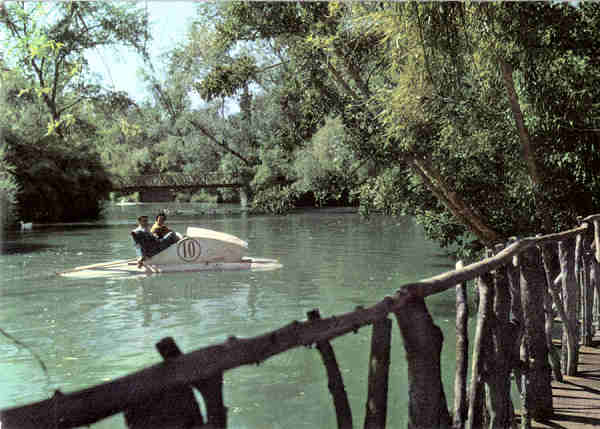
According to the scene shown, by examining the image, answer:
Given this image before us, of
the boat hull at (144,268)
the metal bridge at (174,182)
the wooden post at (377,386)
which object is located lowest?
the boat hull at (144,268)

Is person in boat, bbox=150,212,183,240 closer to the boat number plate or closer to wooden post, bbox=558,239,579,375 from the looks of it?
the boat number plate

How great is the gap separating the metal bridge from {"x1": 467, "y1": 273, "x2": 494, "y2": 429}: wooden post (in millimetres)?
38032

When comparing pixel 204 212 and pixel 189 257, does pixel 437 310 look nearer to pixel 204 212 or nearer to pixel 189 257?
pixel 189 257

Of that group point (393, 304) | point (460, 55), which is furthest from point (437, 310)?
point (393, 304)

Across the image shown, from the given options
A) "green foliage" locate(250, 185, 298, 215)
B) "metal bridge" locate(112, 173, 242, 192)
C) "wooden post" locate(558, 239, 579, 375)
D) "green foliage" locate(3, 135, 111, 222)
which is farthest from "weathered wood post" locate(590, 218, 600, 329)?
"metal bridge" locate(112, 173, 242, 192)

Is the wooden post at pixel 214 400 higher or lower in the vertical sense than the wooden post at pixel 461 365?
higher

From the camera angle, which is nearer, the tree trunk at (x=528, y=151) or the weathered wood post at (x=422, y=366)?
the weathered wood post at (x=422, y=366)

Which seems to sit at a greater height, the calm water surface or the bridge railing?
the bridge railing

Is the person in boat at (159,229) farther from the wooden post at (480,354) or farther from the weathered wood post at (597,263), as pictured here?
the wooden post at (480,354)

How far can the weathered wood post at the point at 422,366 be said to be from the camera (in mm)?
2670

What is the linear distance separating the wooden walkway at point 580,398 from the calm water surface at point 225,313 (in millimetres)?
1878

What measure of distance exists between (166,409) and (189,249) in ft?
46.6

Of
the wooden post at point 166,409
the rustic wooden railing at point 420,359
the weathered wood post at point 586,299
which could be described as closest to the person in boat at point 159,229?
the weathered wood post at point 586,299

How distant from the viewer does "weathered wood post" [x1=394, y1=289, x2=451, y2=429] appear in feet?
8.76
